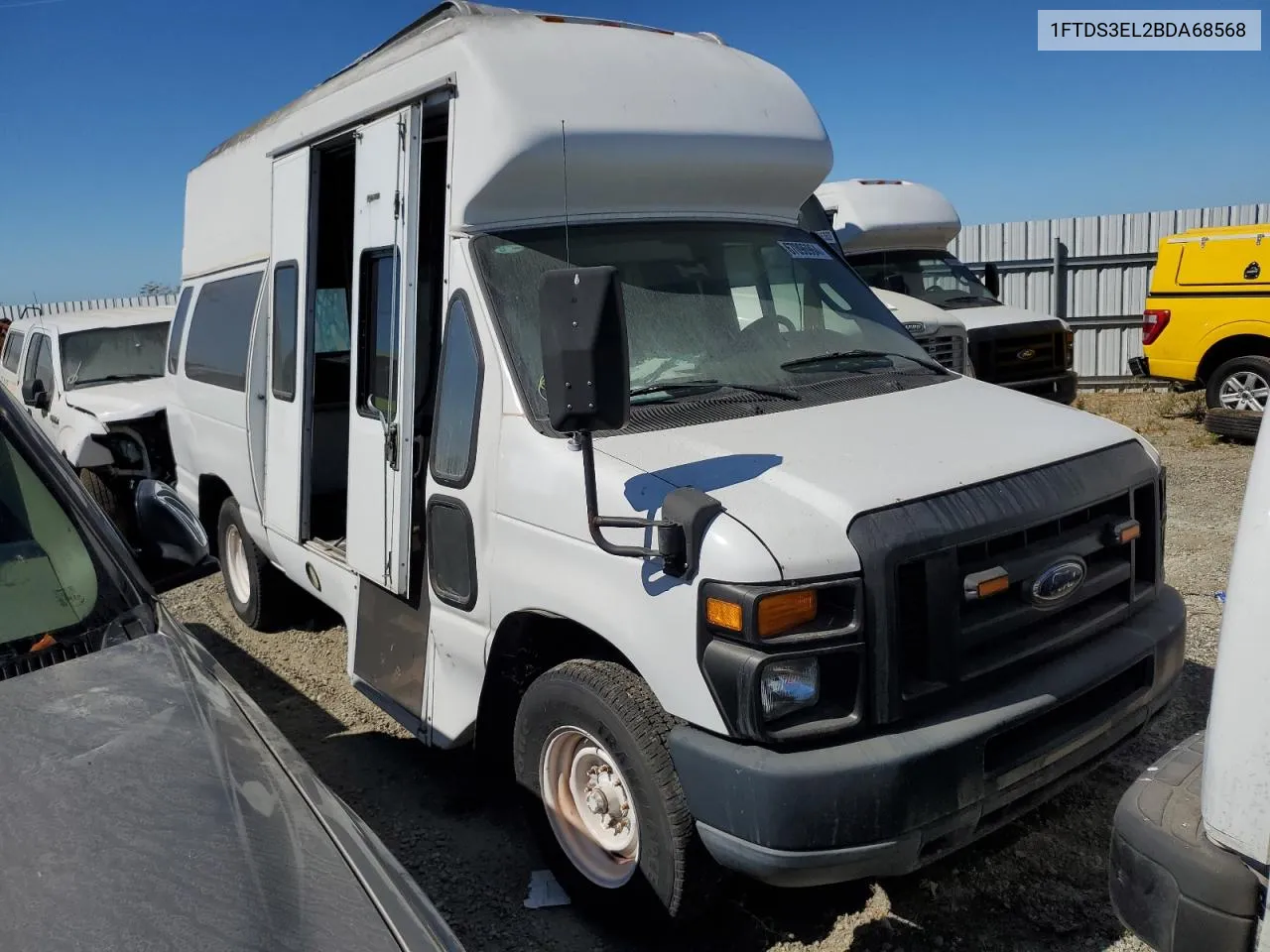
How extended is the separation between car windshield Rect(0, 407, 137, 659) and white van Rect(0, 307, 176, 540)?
16.5 ft

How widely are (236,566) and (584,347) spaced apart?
4.71 metres

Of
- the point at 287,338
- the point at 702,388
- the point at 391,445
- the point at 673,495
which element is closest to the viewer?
the point at 673,495

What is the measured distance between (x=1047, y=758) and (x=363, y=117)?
11.7 ft

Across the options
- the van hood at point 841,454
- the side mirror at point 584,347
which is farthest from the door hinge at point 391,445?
the side mirror at point 584,347

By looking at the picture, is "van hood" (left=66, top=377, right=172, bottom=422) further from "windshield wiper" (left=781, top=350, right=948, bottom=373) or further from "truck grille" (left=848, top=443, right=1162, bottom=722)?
"truck grille" (left=848, top=443, right=1162, bottom=722)

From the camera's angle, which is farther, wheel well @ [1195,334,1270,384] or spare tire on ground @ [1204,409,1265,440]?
wheel well @ [1195,334,1270,384]

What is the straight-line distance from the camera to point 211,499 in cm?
673

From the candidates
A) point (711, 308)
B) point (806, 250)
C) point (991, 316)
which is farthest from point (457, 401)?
point (991, 316)

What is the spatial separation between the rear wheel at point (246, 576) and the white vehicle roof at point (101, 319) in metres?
4.20

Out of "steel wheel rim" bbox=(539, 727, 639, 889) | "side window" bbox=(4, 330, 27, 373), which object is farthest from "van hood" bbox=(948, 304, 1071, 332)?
"side window" bbox=(4, 330, 27, 373)

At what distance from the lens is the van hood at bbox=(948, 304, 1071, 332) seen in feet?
35.0

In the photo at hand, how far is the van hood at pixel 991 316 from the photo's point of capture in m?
10.7

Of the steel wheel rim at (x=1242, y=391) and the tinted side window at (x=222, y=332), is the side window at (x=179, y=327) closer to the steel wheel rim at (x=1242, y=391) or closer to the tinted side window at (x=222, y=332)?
the tinted side window at (x=222, y=332)

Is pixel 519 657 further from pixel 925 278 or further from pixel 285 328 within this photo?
pixel 925 278
